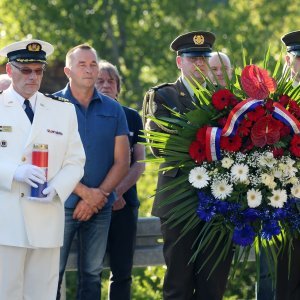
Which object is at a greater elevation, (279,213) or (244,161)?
(244,161)

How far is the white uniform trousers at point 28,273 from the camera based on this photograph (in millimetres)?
8055

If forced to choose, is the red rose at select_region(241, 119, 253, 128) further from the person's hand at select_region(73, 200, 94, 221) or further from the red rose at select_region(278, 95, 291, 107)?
the person's hand at select_region(73, 200, 94, 221)

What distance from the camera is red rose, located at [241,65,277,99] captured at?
7961 mm

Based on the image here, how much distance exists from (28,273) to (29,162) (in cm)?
73

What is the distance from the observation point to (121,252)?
9414 mm

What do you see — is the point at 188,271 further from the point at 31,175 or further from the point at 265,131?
the point at 31,175

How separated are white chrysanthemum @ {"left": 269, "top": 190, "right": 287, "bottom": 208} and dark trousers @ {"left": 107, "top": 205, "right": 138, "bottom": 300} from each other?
183 cm

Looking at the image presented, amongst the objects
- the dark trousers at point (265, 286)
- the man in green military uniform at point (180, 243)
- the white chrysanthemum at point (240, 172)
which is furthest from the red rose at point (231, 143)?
the dark trousers at point (265, 286)

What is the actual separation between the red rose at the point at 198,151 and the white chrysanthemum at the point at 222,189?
187 mm

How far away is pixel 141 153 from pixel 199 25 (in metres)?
28.6

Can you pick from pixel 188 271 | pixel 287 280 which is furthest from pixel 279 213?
pixel 287 280

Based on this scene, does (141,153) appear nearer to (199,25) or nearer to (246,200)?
(246,200)

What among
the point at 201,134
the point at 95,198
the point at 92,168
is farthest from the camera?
the point at 92,168

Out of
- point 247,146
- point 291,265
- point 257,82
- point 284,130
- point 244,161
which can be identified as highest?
point 257,82
